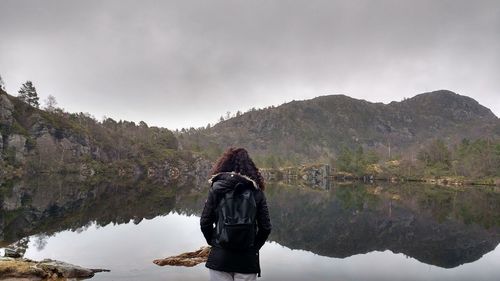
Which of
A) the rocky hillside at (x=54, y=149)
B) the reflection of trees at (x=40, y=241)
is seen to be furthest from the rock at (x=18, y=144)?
the reflection of trees at (x=40, y=241)

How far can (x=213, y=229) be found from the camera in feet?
29.0

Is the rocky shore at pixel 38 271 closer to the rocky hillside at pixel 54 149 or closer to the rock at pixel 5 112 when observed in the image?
the rocky hillside at pixel 54 149

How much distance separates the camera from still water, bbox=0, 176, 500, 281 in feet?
82.7

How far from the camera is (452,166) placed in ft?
536

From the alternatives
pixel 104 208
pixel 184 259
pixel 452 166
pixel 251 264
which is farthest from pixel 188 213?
pixel 452 166

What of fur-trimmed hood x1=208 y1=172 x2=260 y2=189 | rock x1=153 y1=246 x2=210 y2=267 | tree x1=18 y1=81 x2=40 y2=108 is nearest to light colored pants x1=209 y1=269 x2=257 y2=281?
fur-trimmed hood x1=208 y1=172 x2=260 y2=189

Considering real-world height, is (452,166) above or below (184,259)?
above

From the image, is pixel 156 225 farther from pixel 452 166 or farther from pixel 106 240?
pixel 452 166

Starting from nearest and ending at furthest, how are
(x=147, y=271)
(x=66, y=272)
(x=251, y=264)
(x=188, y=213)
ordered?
(x=251, y=264), (x=66, y=272), (x=147, y=271), (x=188, y=213)

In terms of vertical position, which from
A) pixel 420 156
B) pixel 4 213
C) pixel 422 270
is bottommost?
pixel 422 270

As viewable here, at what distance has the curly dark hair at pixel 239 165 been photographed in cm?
878

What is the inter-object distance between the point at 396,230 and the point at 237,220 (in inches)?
1530

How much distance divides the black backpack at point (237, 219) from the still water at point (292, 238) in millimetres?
13499

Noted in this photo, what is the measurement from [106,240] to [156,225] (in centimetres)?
988
